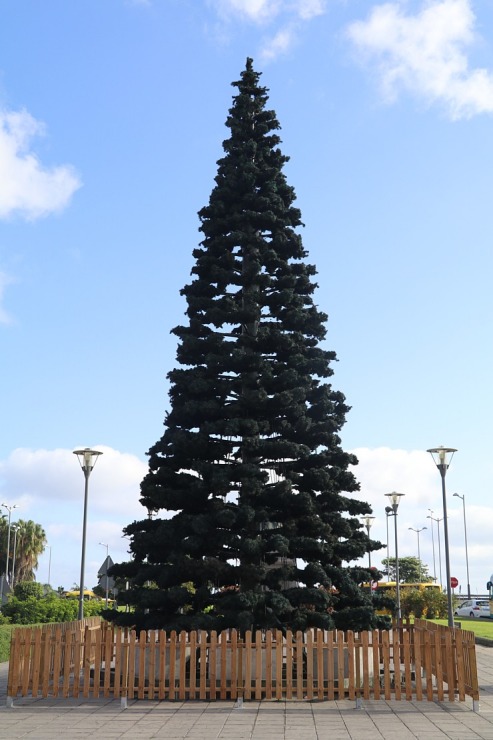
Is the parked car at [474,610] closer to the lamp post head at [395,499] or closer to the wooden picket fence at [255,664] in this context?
the lamp post head at [395,499]

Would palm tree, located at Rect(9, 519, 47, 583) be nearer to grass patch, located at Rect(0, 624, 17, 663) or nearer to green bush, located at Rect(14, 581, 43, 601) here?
green bush, located at Rect(14, 581, 43, 601)

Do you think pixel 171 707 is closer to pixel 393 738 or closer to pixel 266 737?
pixel 266 737

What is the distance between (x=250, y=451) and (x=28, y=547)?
207 ft

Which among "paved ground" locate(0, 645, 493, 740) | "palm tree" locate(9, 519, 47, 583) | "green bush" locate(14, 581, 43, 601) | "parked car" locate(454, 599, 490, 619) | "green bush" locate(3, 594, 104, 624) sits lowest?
"parked car" locate(454, 599, 490, 619)

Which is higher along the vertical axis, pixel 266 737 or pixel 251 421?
pixel 251 421

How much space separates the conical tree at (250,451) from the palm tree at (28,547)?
199 feet

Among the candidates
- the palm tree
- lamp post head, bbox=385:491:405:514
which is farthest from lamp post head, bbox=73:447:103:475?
the palm tree

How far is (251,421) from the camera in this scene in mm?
19172

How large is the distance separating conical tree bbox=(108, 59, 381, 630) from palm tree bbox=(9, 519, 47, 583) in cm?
6061

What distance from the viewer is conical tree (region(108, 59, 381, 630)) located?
18.5 m

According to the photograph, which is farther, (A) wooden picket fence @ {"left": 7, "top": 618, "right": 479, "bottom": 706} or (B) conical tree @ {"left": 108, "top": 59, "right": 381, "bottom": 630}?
(B) conical tree @ {"left": 108, "top": 59, "right": 381, "bottom": 630}

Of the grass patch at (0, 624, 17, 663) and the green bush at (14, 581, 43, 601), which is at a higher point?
the green bush at (14, 581, 43, 601)

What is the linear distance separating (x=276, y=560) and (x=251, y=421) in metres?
3.65

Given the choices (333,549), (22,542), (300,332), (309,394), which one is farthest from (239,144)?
(22,542)
